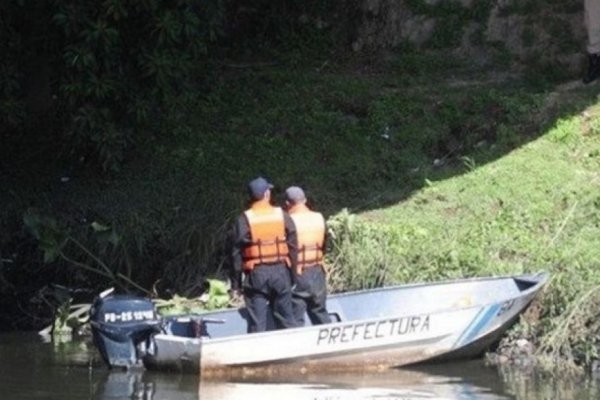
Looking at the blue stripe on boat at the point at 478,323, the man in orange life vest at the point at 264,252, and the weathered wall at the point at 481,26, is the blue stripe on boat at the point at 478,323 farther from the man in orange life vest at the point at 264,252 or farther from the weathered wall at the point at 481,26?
the weathered wall at the point at 481,26

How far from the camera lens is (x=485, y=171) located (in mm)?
20406

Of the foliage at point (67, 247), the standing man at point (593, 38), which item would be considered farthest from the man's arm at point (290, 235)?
the standing man at point (593, 38)

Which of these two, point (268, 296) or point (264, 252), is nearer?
point (264, 252)

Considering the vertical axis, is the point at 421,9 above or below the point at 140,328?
above

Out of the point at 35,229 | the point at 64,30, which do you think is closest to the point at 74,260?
the point at 35,229

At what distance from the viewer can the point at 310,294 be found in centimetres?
1730

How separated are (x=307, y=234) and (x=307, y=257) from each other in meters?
0.22

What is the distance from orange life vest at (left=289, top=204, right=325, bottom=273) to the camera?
17.1 m

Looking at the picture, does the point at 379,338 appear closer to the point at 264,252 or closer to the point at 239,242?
the point at 264,252

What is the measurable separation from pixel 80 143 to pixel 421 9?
5.30 metres

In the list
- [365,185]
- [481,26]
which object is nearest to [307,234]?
[365,185]

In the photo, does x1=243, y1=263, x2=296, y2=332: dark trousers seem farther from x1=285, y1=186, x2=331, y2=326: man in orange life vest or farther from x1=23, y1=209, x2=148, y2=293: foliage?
x1=23, y1=209, x2=148, y2=293: foliage

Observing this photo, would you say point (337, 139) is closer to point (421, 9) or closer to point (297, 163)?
point (297, 163)

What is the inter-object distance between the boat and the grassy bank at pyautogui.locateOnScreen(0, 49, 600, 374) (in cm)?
48
